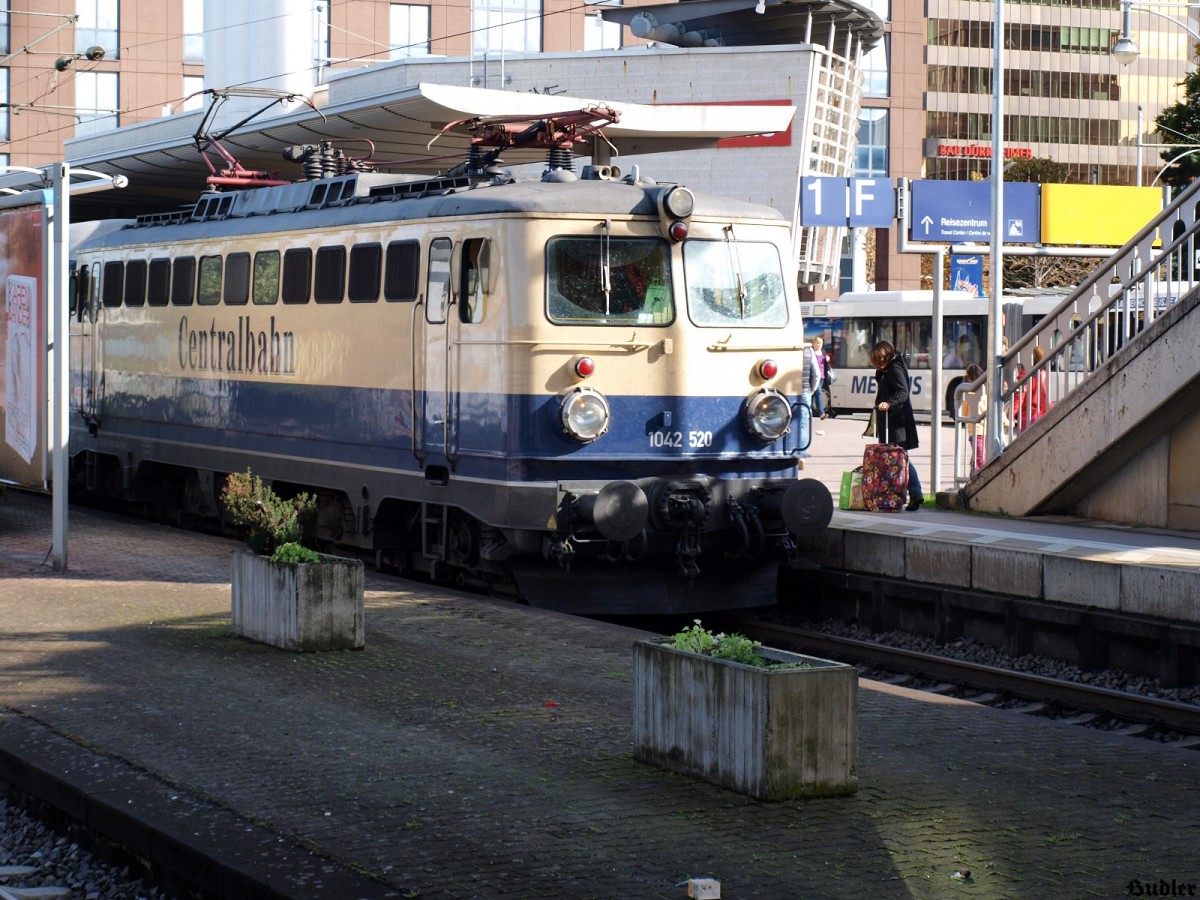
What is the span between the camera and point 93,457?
21.4 metres

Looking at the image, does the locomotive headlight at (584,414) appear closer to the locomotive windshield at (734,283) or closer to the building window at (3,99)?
the locomotive windshield at (734,283)

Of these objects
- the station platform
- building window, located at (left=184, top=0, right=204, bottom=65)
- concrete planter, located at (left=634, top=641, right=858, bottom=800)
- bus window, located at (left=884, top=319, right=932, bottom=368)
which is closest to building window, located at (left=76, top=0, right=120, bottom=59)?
building window, located at (left=184, top=0, right=204, bottom=65)

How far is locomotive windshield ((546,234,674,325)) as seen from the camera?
43.7ft

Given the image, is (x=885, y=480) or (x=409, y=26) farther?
(x=409, y=26)

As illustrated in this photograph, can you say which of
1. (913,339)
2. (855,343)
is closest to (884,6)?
(855,343)

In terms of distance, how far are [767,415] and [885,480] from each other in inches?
144

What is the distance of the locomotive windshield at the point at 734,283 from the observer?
13.8 metres

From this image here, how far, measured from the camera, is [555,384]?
13.2m

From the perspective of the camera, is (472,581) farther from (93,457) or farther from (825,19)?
(825,19)

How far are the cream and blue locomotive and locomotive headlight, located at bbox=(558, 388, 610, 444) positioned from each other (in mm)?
13

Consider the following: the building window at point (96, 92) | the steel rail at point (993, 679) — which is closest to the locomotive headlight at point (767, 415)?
the steel rail at point (993, 679)

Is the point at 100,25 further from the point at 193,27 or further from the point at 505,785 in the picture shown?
the point at 505,785

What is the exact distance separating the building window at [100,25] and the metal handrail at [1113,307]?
173ft

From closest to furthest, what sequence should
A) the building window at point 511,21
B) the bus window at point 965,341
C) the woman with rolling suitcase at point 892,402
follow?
1. the woman with rolling suitcase at point 892,402
2. the bus window at point 965,341
3. the building window at point 511,21
